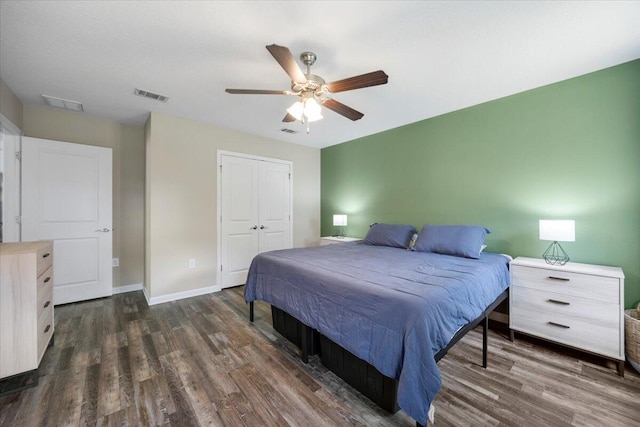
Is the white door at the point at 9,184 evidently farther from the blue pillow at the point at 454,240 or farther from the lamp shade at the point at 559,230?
the lamp shade at the point at 559,230

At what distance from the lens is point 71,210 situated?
329 centimetres

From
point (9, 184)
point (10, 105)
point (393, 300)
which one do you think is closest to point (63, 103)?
point (10, 105)

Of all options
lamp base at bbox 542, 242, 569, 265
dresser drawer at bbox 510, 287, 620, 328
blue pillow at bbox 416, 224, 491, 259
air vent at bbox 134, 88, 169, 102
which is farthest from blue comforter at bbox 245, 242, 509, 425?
air vent at bbox 134, 88, 169, 102

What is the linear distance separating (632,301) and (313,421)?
9.51ft

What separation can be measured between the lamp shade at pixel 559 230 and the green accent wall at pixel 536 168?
431mm

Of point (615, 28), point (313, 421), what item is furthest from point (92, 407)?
point (615, 28)

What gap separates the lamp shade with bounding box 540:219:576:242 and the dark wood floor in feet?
3.35

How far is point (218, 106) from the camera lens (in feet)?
10.3

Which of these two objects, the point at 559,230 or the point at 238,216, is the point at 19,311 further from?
the point at 559,230

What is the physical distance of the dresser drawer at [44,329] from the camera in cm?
186

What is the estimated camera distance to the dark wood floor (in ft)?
4.95

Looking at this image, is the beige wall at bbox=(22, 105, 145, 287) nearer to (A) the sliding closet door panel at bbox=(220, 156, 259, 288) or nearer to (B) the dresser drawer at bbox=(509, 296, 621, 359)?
(A) the sliding closet door panel at bbox=(220, 156, 259, 288)

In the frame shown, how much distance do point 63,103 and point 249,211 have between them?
2585 mm

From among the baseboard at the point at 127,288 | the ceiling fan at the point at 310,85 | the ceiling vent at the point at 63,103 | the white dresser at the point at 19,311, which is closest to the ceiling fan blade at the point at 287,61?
the ceiling fan at the point at 310,85
